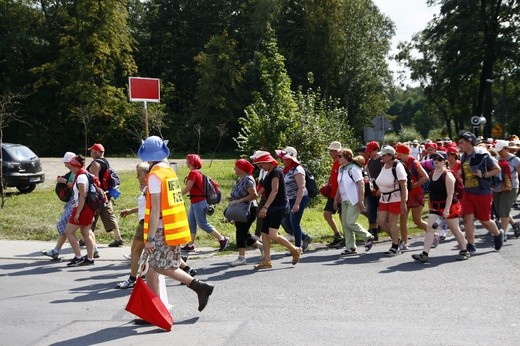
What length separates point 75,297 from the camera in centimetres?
800

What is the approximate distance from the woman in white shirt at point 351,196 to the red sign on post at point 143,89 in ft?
13.1

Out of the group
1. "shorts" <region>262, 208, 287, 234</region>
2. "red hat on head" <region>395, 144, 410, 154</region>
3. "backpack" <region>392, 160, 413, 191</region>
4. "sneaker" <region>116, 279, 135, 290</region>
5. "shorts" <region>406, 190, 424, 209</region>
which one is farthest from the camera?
"shorts" <region>406, 190, 424, 209</region>

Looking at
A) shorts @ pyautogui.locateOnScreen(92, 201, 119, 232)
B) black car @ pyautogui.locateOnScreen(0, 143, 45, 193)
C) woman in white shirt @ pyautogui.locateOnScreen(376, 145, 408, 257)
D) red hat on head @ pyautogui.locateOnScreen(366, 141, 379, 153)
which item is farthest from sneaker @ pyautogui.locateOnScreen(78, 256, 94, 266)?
black car @ pyautogui.locateOnScreen(0, 143, 45, 193)

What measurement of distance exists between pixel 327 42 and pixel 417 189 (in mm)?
41861

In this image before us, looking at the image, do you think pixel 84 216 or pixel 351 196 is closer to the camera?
pixel 84 216

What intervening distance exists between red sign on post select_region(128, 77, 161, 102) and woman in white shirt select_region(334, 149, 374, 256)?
157 inches

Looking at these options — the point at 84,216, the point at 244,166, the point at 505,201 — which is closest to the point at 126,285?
the point at 84,216

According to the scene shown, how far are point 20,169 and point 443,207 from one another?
41.2 ft

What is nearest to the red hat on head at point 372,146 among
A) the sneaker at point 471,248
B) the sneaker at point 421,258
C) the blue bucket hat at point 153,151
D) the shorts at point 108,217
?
the sneaker at point 471,248

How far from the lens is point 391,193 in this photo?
10555 millimetres

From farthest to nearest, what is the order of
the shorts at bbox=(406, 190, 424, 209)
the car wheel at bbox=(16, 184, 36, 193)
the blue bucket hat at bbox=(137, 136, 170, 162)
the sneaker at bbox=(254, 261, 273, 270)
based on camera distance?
the car wheel at bbox=(16, 184, 36, 193)
the shorts at bbox=(406, 190, 424, 209)
the sneaker at bbox=(254, 261, 273, 270)
the blue bucket hat at bbox=(137, 136, 170, 162)

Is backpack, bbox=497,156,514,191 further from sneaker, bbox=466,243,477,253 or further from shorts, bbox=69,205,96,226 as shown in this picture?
shorts, bbox=69,205,96,226

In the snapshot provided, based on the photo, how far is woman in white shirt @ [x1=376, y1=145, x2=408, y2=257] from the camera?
10445mm

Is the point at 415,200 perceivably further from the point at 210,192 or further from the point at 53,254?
the point at 53,254
